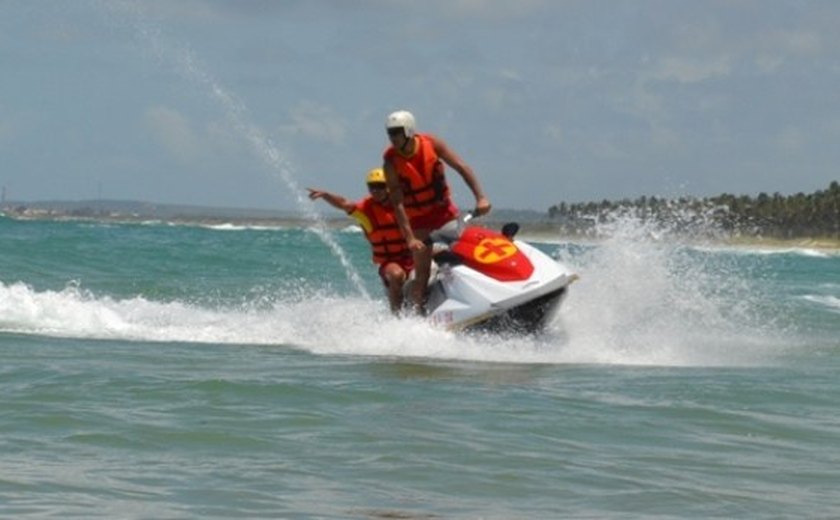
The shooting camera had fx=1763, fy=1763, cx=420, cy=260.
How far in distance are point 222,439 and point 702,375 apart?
412 centimetres

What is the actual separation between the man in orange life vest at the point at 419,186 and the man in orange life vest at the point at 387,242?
0.65 feet

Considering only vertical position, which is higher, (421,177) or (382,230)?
(421,177)

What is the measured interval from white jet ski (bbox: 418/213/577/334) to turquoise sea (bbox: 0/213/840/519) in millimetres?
Answer: 143

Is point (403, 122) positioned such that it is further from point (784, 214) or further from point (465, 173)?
point (784, 214)

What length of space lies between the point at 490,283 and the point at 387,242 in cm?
100

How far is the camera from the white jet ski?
11.7 m

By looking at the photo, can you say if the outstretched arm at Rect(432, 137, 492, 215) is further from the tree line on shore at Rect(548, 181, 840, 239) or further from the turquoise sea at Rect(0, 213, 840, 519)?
the tree line on shore at Rect(548, 181, 840, 239)

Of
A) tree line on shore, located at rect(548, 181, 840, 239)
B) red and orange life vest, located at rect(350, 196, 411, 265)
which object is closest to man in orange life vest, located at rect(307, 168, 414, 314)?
red and orange life vest, located at rect(350, 196, 411, 265)

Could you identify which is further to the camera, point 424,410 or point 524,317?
point 524,317

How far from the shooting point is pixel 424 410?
28.2 ft

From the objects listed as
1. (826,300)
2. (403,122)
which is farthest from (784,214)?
(403,122)

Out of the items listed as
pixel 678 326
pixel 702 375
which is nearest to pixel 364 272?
pixel 678 326

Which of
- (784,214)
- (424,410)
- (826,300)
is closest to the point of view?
(424,410)

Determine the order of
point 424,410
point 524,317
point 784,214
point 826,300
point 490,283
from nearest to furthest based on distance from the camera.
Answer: point 424,410, point 490,283, point 524,317, point 826,300, point 784,214
